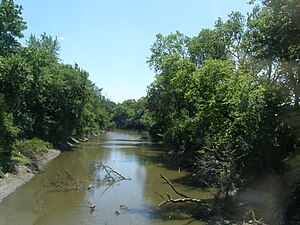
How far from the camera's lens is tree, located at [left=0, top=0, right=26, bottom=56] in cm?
2508

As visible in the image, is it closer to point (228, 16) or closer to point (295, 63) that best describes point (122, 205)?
point (295, 63)

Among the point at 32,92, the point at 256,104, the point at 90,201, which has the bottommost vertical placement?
the point at 90,201

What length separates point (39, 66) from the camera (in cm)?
3244

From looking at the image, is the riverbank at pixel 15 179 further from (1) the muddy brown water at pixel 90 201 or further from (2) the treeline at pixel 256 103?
(2) the treeline at pixel 256 103

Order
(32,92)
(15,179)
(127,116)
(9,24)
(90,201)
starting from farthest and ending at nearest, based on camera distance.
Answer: (127,116) < (32,92) < (9,24) < (15,179) < (90,201)

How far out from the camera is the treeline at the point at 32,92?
24.3m

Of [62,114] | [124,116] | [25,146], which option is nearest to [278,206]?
[25,146]

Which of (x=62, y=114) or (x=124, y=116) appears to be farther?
(x=124, y=116)

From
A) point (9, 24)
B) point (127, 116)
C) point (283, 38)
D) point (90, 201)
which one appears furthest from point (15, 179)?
point (127, 116)

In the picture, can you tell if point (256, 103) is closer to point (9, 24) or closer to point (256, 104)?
point (256, 104)

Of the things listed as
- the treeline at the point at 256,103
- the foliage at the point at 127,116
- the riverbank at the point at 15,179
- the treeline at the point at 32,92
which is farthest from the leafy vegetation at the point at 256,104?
the foliage at the point at 127,116

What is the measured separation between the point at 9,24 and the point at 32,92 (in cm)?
812

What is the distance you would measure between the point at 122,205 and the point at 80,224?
3.91 meters

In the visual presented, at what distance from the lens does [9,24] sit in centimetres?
2536
